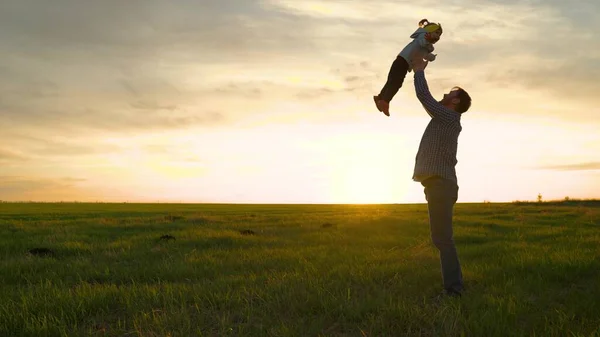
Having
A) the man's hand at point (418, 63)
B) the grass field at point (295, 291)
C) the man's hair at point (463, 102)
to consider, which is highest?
the man's hand at point (418, 63)

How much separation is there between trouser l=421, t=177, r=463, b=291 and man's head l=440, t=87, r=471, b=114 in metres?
0.90

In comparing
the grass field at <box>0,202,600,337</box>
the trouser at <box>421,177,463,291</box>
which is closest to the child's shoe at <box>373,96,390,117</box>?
the trouser at <box>421,177,463,291</box>

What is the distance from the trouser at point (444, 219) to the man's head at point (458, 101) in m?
0.90

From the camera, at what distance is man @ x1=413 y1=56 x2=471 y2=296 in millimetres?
5086

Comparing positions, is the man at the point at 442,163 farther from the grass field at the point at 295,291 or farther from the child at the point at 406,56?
the grass field at the point at 295,291

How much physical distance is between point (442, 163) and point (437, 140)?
0.95 ft

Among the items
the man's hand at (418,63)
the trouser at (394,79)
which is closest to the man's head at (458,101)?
the man's hand at (418,63)

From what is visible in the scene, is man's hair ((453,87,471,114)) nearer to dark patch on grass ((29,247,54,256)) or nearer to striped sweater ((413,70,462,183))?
striped sweater ((413,70,462,183))

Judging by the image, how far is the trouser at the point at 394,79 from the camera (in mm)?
4665

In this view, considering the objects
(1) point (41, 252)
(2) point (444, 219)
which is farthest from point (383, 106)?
(1) point (41, 252)

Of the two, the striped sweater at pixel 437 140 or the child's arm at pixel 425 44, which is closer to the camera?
the child's arm at pixel 425 44

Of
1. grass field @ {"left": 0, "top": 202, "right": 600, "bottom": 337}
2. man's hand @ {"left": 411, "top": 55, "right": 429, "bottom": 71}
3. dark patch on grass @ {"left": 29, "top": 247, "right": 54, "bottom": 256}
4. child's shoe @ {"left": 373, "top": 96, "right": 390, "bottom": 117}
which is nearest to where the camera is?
grass field @ {"left": 0, "top": 202, "right": 600, "bottom": 337}

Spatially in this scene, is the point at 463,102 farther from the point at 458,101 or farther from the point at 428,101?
the point at 428,101

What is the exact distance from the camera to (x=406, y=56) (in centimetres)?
490
